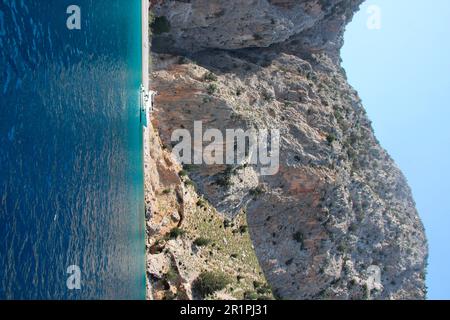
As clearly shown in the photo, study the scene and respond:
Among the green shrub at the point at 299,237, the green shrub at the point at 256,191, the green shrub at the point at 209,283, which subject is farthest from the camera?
the green shrub at the point at 299,237

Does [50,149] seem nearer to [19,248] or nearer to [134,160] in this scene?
[19,248]

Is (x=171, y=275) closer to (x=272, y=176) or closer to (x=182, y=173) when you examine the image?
(x=182, y=173)

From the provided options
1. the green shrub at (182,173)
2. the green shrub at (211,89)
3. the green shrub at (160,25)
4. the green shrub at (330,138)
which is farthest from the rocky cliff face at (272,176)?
the green shrub at (160,25)

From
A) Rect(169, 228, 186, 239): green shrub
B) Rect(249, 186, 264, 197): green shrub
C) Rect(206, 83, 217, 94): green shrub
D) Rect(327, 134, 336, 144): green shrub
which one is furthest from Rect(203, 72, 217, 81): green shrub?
Rect(169, 228, 186, 239): green shrub

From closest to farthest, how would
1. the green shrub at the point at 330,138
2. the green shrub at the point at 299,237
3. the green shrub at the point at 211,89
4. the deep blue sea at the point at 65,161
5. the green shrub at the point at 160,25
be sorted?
the deep blue sea at the point at 65,161, the green shrub at the point at 211,89, the green shrub at the point at 160,25, the green shrub at the point at 299,237, the green shrub at the point at 330,138

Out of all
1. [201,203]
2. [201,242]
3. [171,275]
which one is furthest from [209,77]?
[171,275]

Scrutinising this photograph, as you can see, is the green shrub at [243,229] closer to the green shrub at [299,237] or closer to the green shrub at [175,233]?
the green shrub at [299,237]

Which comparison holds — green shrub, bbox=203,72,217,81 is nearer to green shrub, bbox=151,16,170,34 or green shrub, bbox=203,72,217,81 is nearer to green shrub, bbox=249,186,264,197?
green shrub, bbox=151,16,170,34
